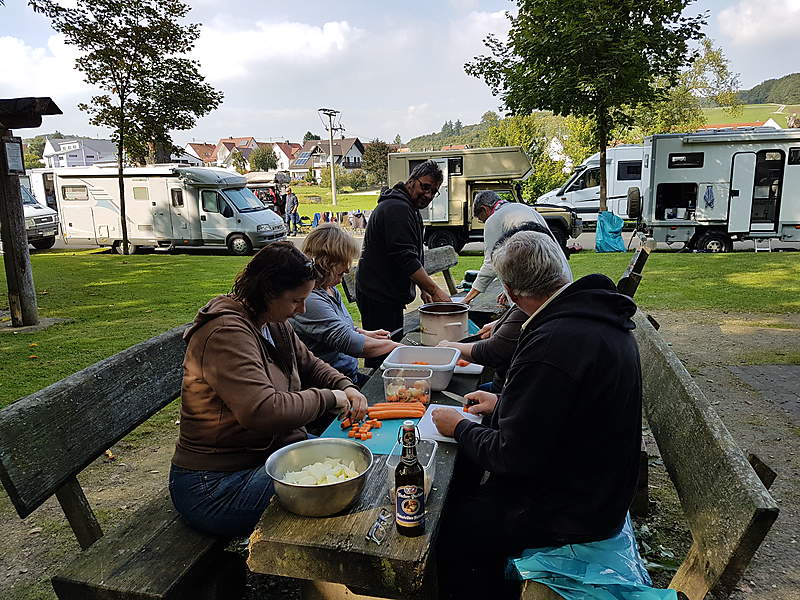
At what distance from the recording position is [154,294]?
11008 millimetres

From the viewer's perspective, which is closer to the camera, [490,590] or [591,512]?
[591,512]

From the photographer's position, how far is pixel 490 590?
2494 millimetres

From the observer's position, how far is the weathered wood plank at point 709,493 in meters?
1.74

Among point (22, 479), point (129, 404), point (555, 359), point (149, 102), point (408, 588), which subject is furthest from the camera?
point (149, 102)

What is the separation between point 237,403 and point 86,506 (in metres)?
0.97

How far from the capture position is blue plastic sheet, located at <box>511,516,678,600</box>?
2004 mm

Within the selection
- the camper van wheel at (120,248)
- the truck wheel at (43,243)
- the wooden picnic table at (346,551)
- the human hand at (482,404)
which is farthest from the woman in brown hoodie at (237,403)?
the truck wheel at (43,243)

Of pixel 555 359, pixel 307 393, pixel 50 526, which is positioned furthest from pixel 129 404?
pixel 555 359

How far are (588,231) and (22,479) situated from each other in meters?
20.3

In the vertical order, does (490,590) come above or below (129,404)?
below

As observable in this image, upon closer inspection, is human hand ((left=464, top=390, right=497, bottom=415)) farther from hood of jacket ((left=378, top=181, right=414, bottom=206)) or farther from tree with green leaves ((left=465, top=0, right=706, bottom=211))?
tree with green leaves ((left=465, top=0, right=706, bottom=211))

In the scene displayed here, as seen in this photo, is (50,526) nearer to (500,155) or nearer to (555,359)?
(555,359)

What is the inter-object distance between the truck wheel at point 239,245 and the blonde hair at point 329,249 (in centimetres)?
1561

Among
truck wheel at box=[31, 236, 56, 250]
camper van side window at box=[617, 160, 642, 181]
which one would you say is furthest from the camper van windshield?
camper van side window at box=[617, 160, 642, 181]
